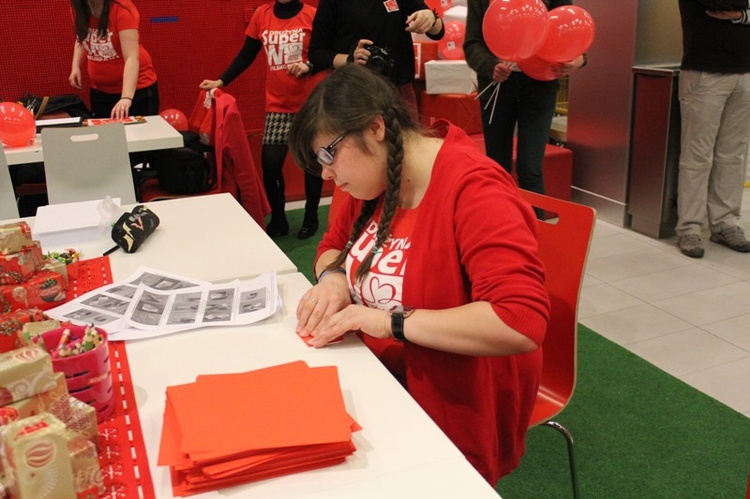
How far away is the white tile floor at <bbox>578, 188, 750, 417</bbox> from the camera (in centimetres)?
263

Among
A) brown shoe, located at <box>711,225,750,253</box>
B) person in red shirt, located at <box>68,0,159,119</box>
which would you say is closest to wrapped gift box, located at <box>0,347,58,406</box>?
person in red shirt, located at <box>68,0,159,119</box>

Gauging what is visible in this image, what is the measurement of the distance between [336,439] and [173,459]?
0.22m

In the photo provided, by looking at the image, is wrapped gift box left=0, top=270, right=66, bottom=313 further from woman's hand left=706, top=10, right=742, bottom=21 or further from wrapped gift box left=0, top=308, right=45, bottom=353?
woman's hand left=706, top=10, right=742, bottom=21

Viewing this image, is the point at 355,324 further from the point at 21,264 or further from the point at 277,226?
the point at 277,226

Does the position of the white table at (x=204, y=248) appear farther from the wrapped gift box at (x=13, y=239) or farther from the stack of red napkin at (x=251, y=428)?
the stack of red napkin at (x=251, y=428)

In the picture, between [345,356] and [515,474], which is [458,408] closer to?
[345,356]

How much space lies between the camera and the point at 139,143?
3.13 m

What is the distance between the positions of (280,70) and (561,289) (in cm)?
278

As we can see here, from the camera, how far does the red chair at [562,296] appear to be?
1578 mm

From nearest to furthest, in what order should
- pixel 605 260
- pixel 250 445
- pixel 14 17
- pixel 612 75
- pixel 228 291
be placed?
pixel 250 445, pixel 228 291, pixel 605 260, pixel 612 75, pixel 14 17

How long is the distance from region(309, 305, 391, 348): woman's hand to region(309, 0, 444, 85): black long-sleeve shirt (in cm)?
228

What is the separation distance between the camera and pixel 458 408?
1355 mm

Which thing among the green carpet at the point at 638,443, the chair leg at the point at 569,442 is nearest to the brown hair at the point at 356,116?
the chair leg at the point at 569,442

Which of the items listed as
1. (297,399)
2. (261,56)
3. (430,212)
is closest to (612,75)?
(261,56)
